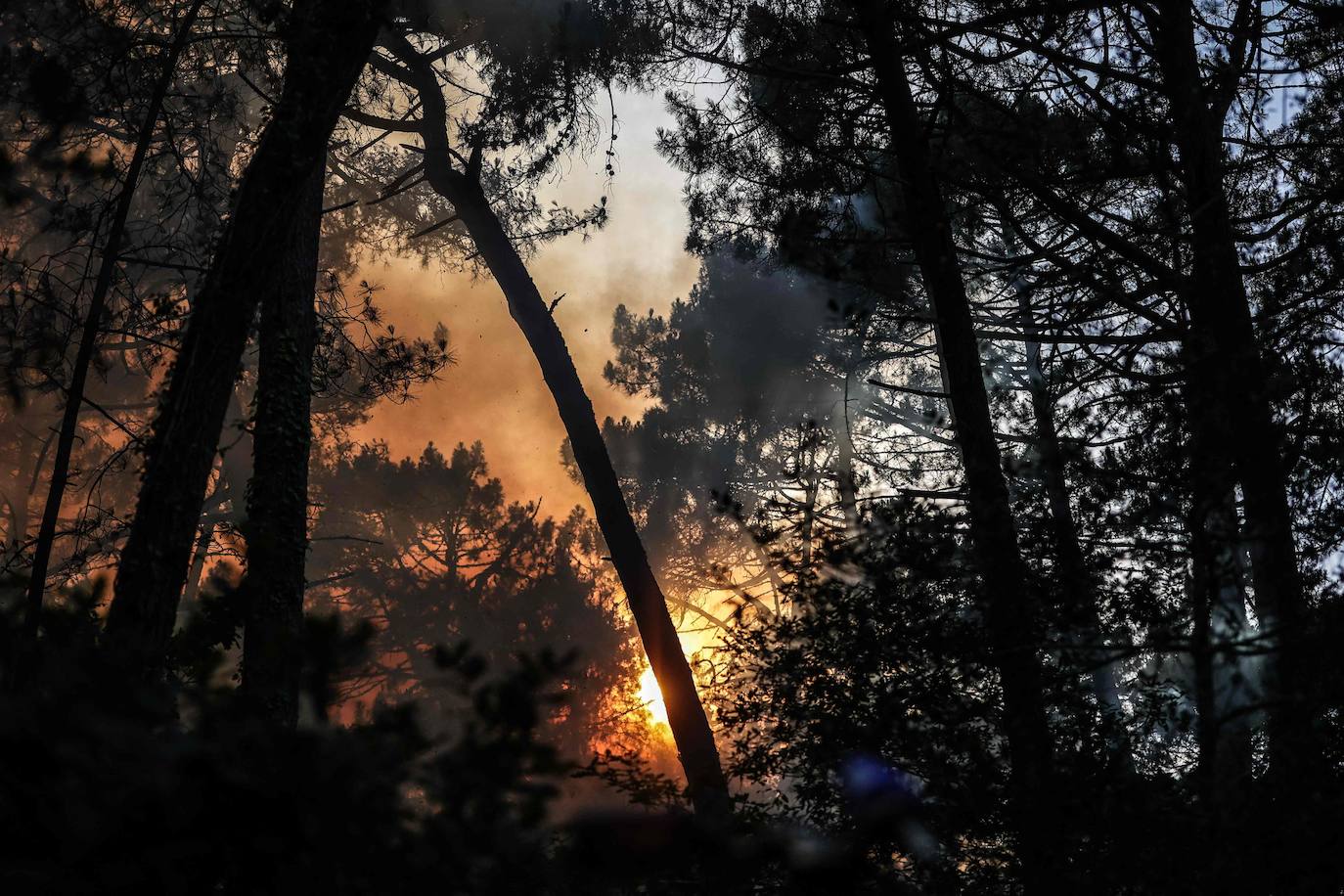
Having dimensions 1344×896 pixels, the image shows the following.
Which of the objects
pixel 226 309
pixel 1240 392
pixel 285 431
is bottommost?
pixel 1240 392

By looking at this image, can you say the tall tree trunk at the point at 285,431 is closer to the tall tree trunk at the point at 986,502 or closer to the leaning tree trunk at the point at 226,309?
the leaning tree trunk at the point at 226,309

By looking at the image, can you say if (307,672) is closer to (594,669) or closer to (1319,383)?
(1319,383)

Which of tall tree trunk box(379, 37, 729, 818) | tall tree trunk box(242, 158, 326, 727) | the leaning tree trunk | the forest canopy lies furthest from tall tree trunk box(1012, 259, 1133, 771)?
tall tree trunk box(242, 158, 326, 727)

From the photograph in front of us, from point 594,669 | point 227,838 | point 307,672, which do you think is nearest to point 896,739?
point 307,672

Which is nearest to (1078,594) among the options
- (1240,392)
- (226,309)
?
(1240,392)

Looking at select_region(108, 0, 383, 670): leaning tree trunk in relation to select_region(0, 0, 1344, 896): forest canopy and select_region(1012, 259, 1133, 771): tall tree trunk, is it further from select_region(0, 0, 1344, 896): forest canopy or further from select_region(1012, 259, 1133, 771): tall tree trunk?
select_region(1012, 259, 1133, 771): tall tree trunk

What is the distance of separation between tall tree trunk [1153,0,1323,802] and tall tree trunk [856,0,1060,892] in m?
0.87

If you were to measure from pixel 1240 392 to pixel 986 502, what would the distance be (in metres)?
1.17

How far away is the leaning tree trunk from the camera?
366 centimetres

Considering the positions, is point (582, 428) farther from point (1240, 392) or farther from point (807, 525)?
point (1240, 392)

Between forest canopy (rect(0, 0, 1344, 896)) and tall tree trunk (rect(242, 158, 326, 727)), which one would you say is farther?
tall tree trunk (rect(242, 158, 326, 727))

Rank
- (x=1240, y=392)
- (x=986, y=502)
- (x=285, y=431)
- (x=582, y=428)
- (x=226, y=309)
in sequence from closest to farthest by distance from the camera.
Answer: (x=226, y=309) < (x=1240, y=392) < (x=986, y=502) < (x=285, y=431) < (x=582, y=428)

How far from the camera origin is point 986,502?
4770 mm

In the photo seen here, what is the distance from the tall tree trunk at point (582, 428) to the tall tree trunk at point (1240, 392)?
402 centimetres
